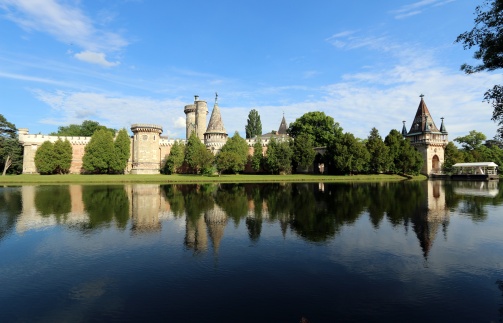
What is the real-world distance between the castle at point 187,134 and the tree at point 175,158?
9.05ft

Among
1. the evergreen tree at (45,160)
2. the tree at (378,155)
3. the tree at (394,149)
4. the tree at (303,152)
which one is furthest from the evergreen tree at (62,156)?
the tree at (394,149)

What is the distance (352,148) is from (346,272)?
46116 mm

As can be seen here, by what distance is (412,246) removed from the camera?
11.0 metres

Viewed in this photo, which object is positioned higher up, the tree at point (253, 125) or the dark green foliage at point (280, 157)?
the tree at point (253, 125)

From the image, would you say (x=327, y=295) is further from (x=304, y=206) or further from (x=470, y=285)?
(x=304, y=206)

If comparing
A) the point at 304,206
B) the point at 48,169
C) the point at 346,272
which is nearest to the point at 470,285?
the point at 346,272

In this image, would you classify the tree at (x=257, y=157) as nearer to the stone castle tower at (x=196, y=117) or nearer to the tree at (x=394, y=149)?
the stone castle tower at (x=196, y=117)

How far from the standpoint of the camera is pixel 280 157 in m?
53.2

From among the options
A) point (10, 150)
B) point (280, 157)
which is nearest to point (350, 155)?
point (280, 157)

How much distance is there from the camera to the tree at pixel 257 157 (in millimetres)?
56125

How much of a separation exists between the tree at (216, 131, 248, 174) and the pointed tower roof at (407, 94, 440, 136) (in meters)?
35.1

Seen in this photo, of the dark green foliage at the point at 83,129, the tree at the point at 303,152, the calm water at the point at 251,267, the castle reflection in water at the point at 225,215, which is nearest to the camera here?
the calm water at the point at 251,267

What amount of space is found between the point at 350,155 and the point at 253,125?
107 feet

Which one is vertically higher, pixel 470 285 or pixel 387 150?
pixel 387 150
